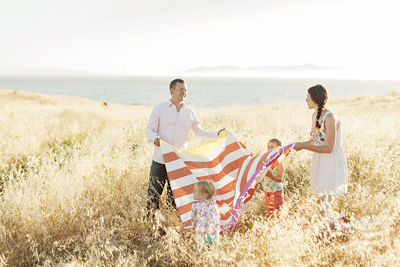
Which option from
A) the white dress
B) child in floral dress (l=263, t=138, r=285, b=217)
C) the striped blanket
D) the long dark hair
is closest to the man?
the striped blanket

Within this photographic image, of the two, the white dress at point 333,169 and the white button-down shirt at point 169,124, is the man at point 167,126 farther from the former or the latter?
the white dress at point 333,169

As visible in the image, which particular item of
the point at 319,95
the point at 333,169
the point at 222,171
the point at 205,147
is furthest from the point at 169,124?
the point at 333,169

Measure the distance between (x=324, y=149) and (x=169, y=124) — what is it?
2154 millimetres

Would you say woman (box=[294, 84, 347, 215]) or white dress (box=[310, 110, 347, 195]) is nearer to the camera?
woman (box=[294, 84, 347, 215])

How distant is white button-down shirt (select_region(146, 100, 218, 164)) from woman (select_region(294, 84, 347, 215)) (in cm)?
161

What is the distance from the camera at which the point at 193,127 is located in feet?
15.7

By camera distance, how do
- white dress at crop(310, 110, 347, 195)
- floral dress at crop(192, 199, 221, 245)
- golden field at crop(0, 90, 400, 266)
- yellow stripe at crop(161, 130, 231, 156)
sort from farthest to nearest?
yellow stripe at crop(161, 130, 231, 156), white dress at crop(310, 110, 347, 195), floral dress at crop(192, 199, 221, 245), golden field at crop(0, 90, 400, 266)

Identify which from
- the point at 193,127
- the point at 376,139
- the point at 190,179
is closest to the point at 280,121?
the point at 376,139

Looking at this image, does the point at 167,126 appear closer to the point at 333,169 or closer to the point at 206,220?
the point at 206,220

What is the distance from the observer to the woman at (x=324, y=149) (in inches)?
153

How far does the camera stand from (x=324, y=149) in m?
3.89

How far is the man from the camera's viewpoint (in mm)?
4391

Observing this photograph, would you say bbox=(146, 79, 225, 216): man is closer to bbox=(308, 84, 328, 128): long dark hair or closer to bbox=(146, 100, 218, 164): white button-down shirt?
Result: bbox=(146, 100, 218, 164): white button-down shirt

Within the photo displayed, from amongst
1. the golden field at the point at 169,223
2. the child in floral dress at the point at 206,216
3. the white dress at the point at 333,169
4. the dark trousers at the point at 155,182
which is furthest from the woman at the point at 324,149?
the dark trousers at the point at 155,182
